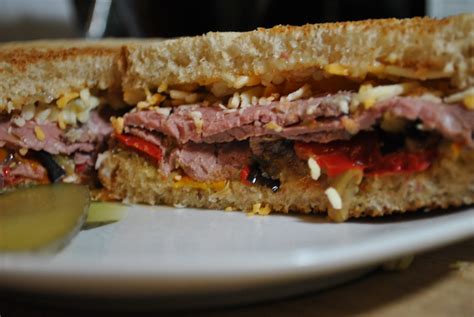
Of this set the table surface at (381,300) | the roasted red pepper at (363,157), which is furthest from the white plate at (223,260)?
the roasted red pepper at (363,157)

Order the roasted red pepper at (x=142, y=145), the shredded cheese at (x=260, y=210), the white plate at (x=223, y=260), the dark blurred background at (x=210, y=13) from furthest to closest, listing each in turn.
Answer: the dark blurred background at (x=210, y=13)
the roasted red pepper at (x=142, y=145)
the shredded cheese at (x=260, y=210)
the white plate at (x=223, y=260)

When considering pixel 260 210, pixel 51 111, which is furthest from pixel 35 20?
pixel 260 210

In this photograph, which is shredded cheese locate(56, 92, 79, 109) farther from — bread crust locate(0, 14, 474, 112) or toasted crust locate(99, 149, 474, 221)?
toasted crust locate(99, 149, 474, 221)

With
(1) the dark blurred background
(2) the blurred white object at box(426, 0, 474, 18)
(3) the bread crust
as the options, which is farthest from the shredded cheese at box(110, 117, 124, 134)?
(2) the blurred white object at box(426, 0, 474, 18)

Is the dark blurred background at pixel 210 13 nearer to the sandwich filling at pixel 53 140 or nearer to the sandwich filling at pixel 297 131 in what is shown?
the sandwich filling at pixel 53 140

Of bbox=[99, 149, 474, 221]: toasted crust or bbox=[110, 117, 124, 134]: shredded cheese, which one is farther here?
bbox=[110, 117, 124, 134]: shredded cheese

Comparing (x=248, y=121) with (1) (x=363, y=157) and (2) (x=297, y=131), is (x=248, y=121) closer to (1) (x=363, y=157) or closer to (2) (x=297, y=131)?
(2) (x=297, y=131)

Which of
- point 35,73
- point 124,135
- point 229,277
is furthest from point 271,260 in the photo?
point 35,73
